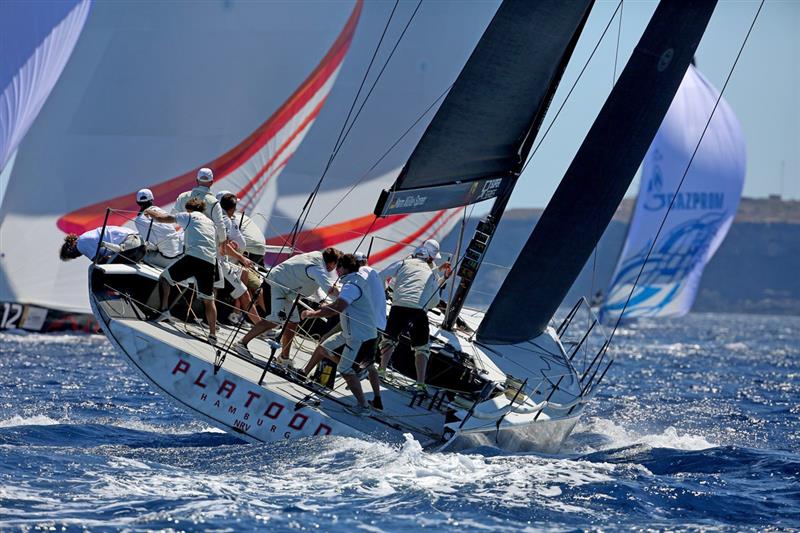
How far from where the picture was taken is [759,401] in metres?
14.3

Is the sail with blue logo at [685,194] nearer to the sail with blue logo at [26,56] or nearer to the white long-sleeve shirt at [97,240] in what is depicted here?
the sail with blue logo at [26,56]

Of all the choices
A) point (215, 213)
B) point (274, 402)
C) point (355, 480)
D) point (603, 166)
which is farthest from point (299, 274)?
point (603, 166)

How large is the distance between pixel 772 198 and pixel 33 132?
12782 cm

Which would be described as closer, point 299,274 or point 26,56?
point 299,274

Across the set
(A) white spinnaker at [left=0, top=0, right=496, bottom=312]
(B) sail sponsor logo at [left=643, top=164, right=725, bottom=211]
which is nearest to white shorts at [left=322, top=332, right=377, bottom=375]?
(A) white spinnaker at [left=0, top=0, right=496, bottom=312]

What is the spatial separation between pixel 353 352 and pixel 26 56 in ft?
26.2

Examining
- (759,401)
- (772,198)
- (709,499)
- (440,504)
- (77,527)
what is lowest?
(77,527)

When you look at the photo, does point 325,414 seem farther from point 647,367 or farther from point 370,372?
point 647,367

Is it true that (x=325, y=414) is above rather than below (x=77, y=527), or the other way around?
above

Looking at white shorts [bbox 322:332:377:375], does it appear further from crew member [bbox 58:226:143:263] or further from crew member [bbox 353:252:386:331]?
crew member [bbox 58:226:143:263]

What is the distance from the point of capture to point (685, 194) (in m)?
27.1

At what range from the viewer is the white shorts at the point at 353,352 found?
296 inches

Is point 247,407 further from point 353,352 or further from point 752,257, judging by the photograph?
point 752,257

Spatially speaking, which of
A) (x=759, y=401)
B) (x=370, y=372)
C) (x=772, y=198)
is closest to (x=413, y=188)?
(x=370, y=372)
